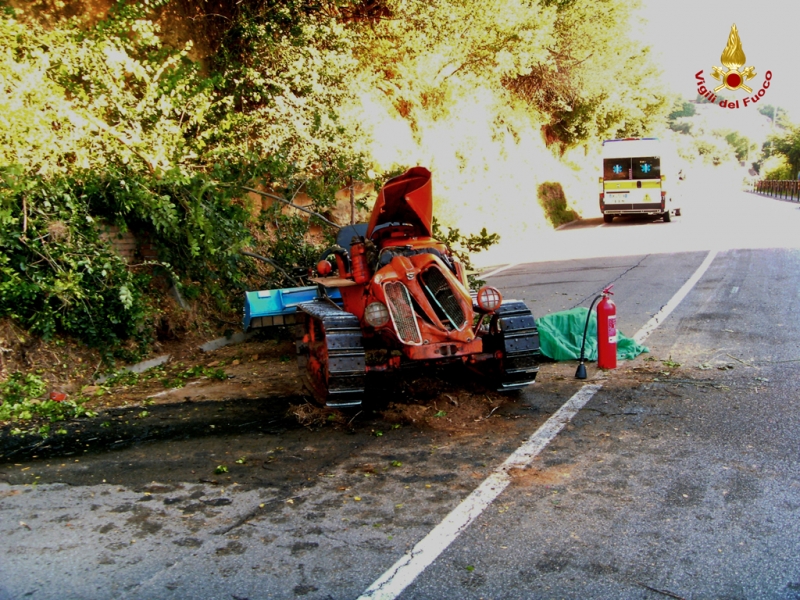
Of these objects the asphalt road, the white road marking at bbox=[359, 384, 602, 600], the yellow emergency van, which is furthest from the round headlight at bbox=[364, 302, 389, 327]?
the yellow emergency van

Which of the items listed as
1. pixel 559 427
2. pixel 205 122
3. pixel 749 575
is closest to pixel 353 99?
pixel 205 122

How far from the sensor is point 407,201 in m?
7.54

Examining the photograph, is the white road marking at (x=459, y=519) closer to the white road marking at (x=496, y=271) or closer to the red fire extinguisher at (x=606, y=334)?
the red fire extinguisher at (x=606, y=334)

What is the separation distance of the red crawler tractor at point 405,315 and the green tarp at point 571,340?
1.50 meters

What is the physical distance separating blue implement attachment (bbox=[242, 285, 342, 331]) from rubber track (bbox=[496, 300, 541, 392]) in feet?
8.41

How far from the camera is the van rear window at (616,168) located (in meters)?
29.6

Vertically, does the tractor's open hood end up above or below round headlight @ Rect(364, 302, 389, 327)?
above

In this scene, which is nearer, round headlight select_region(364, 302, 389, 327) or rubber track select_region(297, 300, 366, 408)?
rubber track select_region(297, 300, 366, 408)

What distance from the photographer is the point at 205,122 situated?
12.1 meters

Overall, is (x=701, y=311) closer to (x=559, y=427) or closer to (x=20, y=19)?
(x=559, y=427)

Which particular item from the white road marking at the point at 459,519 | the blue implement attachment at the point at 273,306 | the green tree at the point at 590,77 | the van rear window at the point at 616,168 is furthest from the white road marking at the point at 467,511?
the green tree at the point at 590,77

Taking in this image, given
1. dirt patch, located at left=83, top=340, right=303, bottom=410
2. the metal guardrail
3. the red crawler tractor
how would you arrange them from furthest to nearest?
the metal guardrail → dirt patch, located at left=83, top=340, right=303, bottom=410 → the red crawler tractor

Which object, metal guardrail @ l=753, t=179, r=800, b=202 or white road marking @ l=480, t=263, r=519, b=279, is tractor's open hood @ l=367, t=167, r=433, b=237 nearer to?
white road marking @ l=480, t=263, r=519, b=279

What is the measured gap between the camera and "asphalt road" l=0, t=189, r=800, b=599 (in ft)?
12.7
